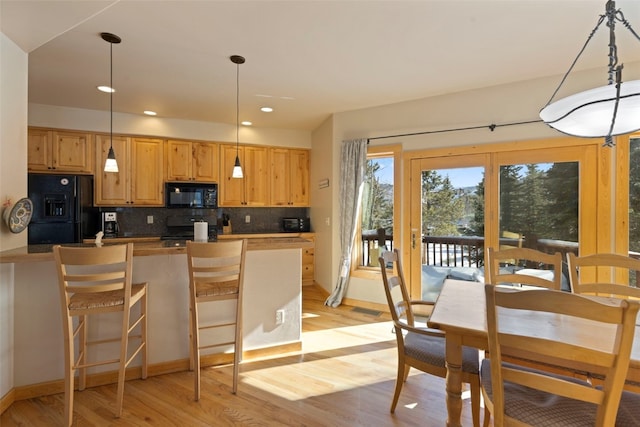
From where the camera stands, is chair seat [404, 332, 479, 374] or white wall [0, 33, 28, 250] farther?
white wall [0, 33, 28, 250]

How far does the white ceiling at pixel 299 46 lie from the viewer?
2133 millimetres

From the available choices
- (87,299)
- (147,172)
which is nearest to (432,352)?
(87,299)

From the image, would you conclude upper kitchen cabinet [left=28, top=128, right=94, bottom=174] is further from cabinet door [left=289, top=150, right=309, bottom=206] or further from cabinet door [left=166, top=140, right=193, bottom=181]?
cabinet door [left=289, top=150, right=309, bottom=206]

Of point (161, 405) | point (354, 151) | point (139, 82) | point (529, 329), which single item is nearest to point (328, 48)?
point (354, 151)

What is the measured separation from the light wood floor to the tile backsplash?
3.14 m

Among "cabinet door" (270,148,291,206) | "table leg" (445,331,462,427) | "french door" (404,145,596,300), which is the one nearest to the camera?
"table leg" (445,331,462,427)

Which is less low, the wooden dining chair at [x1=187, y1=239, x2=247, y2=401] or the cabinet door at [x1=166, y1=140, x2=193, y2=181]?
the cabinet door at [x1=166, y1=140, x2=193, y2=181]

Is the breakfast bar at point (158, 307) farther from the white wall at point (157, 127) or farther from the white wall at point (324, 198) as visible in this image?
the white wall at point (157, 127)

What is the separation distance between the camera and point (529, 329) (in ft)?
4.62

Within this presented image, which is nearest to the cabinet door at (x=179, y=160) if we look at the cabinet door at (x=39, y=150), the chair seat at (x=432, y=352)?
the cabinet door at (x=39, y=150)

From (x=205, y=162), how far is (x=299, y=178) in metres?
1.59

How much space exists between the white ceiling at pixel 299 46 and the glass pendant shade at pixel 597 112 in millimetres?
1025

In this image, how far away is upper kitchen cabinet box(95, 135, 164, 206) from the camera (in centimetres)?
455

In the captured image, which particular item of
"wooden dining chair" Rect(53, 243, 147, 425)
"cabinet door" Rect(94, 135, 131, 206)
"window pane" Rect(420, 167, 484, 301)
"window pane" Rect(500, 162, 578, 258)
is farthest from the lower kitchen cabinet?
"wooden dining chair" Rect(53, 243, 147, 425)
